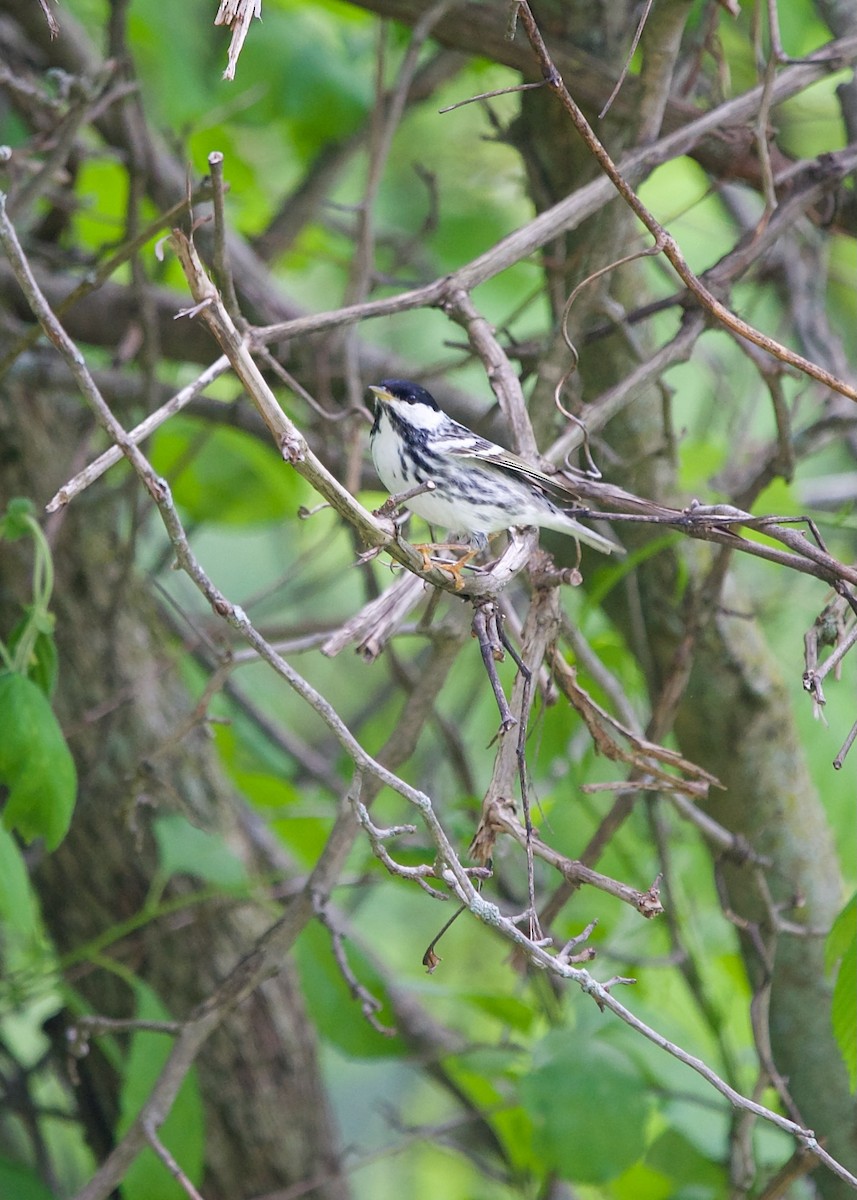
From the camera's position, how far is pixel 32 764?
1871 millimetres

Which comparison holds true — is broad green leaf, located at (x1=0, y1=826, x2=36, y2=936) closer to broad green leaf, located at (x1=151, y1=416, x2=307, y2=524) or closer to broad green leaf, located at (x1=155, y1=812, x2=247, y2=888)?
broad green leaf, located at (x1=155, y1=812, x2=247, y2=888)

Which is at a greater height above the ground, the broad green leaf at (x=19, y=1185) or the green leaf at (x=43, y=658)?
the green leaf at (x=43, y=658)

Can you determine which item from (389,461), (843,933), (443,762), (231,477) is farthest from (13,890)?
(443,762)

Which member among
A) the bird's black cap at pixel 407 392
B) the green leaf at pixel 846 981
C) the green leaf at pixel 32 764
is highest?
the bird's black cap at pixel 407 392

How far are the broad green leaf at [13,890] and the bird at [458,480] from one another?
856 mm

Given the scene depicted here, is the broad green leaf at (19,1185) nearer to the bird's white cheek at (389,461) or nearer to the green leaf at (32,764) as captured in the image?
the green leaf at (32,764)

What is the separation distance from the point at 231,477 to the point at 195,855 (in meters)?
1.37

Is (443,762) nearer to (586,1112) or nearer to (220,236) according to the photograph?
(586,1112)

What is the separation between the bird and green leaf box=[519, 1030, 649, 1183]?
3.79 feet

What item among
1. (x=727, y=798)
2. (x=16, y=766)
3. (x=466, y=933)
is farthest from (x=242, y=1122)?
(x=466, y=933)

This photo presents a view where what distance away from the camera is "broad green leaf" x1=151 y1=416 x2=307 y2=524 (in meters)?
3.74

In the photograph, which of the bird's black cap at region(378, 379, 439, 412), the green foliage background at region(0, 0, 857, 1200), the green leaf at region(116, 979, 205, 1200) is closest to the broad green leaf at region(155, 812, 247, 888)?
the green foliage background at region(0, 0, 857, 1200)

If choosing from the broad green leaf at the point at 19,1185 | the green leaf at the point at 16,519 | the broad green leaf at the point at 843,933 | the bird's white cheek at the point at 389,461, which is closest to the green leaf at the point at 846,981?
the broad green leaf at the point at 843,933

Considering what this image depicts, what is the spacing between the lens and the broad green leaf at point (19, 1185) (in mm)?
2729
